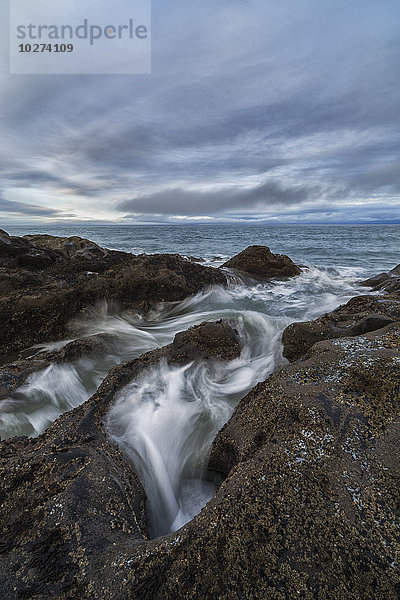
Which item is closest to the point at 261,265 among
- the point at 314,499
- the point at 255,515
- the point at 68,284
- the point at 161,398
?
the point at 68,284

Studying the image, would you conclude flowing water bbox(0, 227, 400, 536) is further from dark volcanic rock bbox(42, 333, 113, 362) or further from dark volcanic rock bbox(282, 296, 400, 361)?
dark volcanic rock bbox(282, 296, 400, 361)

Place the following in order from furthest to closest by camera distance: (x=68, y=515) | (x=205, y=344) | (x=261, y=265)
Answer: (x=261, y=265) < (x=205, y=344) < (x=68, y=515)

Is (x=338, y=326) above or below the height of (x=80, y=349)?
above

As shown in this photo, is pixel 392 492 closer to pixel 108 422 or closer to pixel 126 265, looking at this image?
pixel 108 422

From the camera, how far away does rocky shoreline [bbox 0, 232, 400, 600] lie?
1.31 m

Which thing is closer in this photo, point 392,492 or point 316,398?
point 392,492

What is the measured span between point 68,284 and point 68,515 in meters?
5.33

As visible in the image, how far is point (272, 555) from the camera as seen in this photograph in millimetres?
1355

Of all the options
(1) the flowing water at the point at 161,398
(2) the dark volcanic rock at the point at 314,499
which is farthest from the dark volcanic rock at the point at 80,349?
(2) the dark volcanic rock at the point at 314,499

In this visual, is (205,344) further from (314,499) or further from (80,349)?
(314,499)

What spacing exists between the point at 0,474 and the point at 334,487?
209cm

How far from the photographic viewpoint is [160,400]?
3631mm

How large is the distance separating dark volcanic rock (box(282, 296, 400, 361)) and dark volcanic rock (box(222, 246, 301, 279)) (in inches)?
238

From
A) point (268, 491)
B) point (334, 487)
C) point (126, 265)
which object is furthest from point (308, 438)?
point (126, 265)
